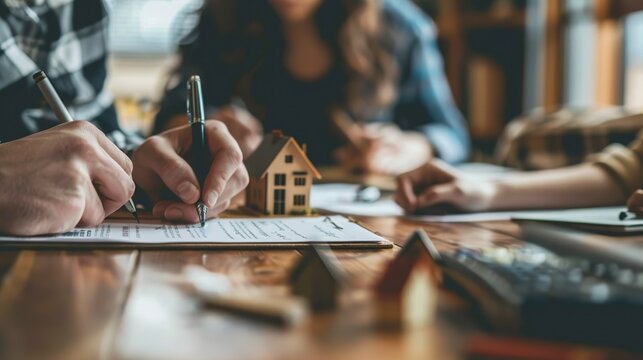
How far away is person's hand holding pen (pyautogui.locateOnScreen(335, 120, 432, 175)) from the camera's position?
1.57 meters

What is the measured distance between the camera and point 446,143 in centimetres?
193

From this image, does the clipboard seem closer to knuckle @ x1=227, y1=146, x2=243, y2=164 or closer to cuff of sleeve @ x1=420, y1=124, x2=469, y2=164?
knuckle @ x1=227, y1=146, x2=243, y2=164

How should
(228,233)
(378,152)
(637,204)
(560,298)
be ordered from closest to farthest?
1. (560,298)
2. (228,233)
3. (637,204)
4. (378,152)

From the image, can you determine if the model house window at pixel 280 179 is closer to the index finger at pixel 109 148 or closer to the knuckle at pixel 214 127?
the knuckle at pixel 214 127

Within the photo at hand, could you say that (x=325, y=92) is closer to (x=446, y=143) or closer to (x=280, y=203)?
(x=446, y=143)

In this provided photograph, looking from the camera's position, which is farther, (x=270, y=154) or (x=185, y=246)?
(x=270, y=154)

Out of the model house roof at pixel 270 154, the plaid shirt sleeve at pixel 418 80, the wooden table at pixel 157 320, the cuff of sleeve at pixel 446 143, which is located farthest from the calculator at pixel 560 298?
the plaid shirt sleeve at pixel 418 80

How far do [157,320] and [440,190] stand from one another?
62 cm

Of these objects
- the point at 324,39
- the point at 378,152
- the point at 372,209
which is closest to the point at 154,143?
the point at 372,209

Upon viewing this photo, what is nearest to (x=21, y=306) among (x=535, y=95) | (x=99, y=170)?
(x=99, y=170)

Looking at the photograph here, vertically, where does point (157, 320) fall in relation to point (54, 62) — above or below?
below

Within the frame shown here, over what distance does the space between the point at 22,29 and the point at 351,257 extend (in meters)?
0.78

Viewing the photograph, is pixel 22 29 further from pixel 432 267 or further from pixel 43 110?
pixel 432 267

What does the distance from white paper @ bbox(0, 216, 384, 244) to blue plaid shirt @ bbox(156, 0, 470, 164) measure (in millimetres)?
1217
